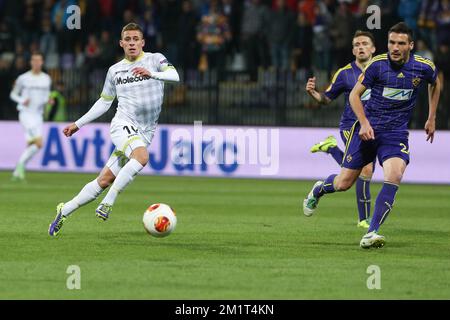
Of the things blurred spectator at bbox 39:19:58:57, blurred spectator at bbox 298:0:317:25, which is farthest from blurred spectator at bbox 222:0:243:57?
blurred spectator at bbox 39:19:58:57

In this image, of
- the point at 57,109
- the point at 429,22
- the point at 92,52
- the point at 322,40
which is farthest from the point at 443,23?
the point at 57,109

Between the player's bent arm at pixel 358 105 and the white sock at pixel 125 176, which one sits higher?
the player's bent arm at pixel 358 105

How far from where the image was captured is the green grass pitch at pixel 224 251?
8391mm

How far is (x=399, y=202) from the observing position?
17.3m

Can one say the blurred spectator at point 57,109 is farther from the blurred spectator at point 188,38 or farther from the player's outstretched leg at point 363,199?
the player's outstretched leg at point 363,199

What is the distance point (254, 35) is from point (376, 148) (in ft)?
45.9

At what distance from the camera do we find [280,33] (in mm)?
24844

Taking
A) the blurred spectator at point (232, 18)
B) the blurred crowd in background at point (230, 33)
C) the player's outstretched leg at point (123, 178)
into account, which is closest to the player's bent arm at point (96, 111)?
the player's outstretched leg at point (123, 178)

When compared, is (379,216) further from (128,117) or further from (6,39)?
(6,39)

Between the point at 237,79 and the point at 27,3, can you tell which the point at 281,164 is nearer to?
the point at 237,79

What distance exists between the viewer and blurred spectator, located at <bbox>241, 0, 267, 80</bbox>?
25047mm

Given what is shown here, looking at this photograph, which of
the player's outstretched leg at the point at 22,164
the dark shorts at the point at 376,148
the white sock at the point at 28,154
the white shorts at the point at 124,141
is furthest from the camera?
the white sock at the point at 28,154

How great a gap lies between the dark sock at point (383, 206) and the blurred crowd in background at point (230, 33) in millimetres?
12244
